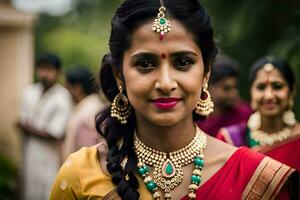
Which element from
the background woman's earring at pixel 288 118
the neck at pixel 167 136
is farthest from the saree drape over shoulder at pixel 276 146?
the neck at pixel 167 136

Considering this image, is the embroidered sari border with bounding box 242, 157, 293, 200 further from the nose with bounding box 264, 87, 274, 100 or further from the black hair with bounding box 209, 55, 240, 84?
the black hair with bounding box 209, 55, 240, 84

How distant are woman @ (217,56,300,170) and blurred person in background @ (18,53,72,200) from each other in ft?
11.2

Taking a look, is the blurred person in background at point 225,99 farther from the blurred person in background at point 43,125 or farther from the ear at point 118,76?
the ear at point 118,76

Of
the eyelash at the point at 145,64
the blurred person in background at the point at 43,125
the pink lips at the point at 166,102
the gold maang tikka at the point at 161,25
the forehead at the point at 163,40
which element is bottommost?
the blurred person in background at the point at 43,125

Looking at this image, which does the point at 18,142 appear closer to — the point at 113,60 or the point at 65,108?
the point at 65,108

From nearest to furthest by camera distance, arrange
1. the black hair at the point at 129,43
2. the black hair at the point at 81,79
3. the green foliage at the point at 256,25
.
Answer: the black hair at the point at 129,43
the green foliage at the point at 256,25
the black hair at the point at 81,79

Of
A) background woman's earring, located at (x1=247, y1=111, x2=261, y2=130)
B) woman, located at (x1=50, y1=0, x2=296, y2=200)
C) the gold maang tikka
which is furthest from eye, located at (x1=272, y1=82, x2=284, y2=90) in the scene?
the gold maang tikka

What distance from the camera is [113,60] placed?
3.20m

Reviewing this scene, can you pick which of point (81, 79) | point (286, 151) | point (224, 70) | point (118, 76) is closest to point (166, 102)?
point (118, 76)

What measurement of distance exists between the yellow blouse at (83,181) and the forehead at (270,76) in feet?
7.35

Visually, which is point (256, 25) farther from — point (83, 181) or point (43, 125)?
point (83, 181)

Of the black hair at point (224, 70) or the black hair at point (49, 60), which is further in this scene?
the black hair at point (49, 60)

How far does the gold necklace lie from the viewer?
5078mm

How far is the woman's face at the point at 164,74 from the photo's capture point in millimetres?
2957
